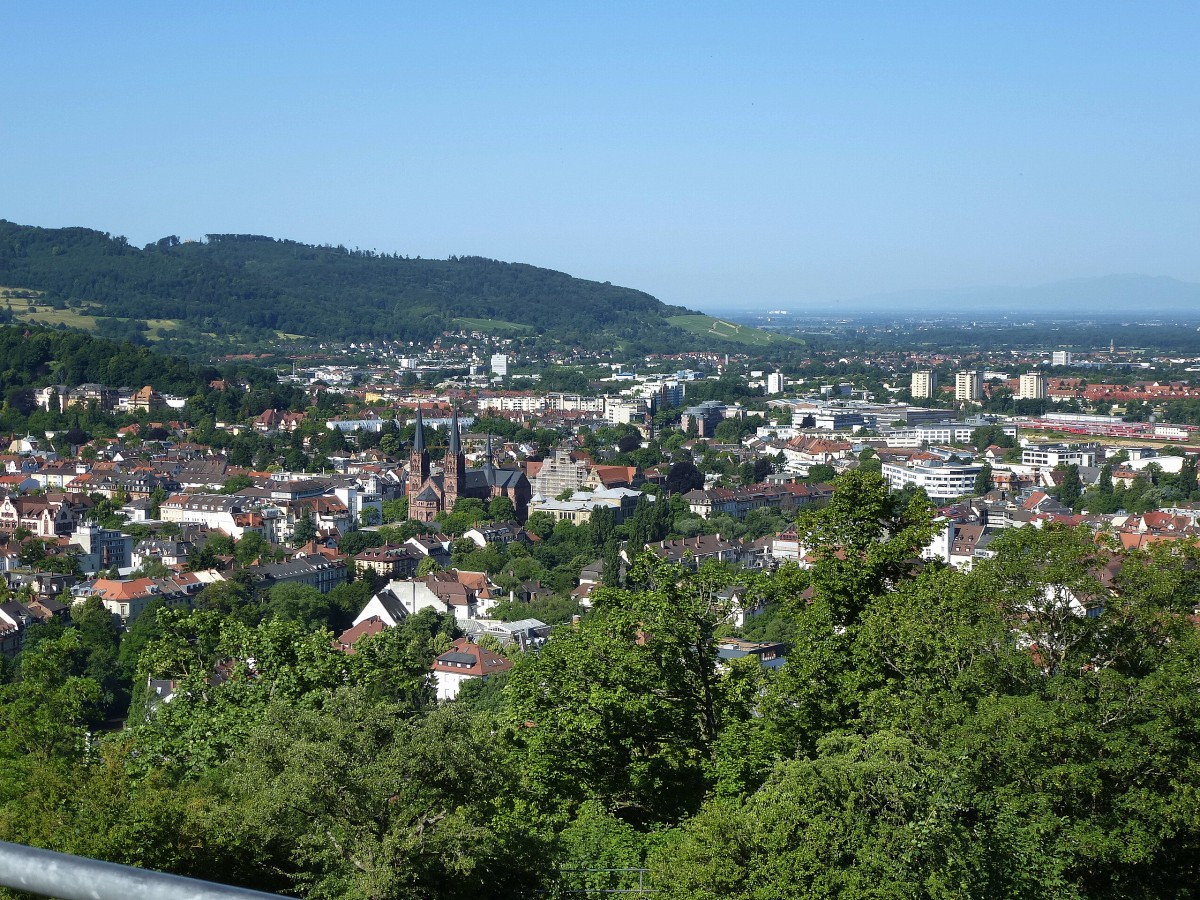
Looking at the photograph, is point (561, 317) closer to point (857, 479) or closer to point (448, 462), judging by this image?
point (448, 462)

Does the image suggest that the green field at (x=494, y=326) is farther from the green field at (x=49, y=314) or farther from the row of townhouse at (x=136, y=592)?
the row of townhouse at (x=136, y=592)

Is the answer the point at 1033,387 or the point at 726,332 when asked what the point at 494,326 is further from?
the point at 1033,387

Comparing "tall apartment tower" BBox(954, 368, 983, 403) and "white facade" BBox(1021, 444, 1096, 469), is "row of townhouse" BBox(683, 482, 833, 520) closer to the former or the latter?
"white facade" BBox(1021, 444, 1096, 469)

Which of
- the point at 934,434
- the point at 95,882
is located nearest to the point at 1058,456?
the point at 934,434

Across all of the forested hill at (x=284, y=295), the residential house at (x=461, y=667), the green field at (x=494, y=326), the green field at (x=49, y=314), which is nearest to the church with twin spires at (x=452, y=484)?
the residential house at (x=461, y=667)

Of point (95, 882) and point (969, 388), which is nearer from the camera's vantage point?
point (95, 882)

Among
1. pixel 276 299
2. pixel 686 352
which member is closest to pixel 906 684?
pixel 686 352

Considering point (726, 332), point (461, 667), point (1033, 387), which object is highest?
point (726, 332)

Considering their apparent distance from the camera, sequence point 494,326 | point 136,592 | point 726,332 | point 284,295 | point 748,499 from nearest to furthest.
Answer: point 136,592
point 748,499
point 284,295
point 494,326
point 726,332

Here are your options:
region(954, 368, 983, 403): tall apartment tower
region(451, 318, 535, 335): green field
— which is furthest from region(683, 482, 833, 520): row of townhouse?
region(451, 318, 535, 335): green field
